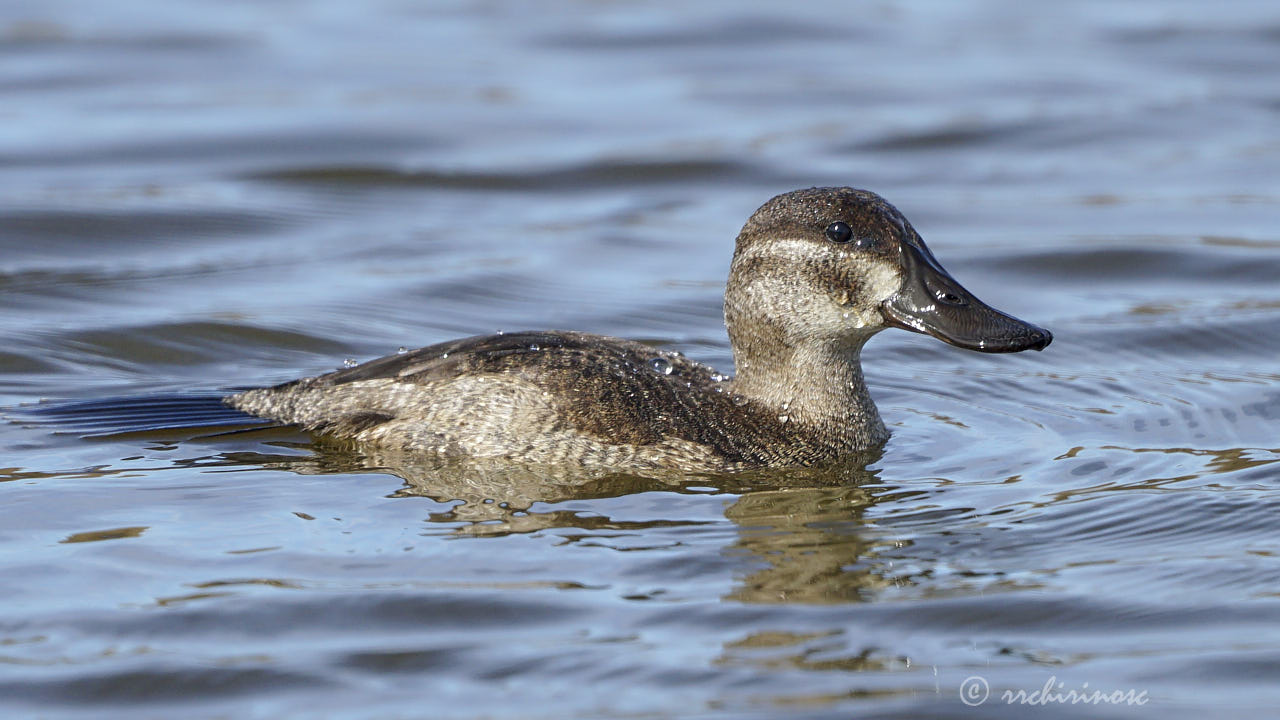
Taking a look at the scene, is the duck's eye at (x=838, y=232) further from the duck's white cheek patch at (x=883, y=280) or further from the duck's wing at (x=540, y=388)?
the duck's wing at (x=540, y=388)

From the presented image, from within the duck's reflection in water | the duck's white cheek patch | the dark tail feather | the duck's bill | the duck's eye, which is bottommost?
the duck's reflection in water

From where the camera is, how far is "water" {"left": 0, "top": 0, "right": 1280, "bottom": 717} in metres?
5.02

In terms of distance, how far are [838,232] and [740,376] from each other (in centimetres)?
73

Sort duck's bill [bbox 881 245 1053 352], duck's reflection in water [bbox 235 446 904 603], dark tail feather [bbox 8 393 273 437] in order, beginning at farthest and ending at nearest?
dark tail feather [bbox 8 393 273 437], duck's bill [bbox 881 245 1053 352], duck's reflection in water [bbox 235 446 904 603]

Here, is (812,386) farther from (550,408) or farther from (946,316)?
(550,408)

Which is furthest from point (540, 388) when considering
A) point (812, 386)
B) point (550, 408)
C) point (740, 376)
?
point (812, 386)

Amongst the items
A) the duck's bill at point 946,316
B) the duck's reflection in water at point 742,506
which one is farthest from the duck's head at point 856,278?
the duck's reflection in water at point 742,506

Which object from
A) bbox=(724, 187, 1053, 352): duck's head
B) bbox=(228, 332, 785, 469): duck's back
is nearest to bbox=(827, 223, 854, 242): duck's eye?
bbox=(724, 187, 1053, 352): duck's head

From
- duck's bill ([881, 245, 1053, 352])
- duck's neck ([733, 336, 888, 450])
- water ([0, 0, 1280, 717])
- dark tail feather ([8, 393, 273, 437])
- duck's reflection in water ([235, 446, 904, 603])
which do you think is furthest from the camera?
dark tail feather ([8, 393, 273, 437])

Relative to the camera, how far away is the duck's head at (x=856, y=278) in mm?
6605

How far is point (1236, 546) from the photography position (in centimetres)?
591

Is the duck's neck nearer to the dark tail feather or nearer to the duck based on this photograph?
the duck

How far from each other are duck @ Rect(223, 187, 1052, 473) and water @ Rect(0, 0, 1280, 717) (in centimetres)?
16

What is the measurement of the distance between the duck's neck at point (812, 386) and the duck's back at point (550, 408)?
9 centimetres
